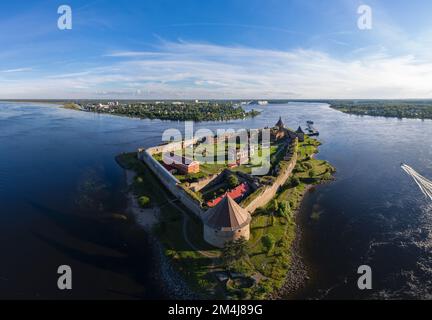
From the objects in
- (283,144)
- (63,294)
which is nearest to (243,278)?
(63,294)

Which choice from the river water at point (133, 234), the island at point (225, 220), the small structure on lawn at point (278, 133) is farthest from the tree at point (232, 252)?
the small structure on lawn at point (278, 133)

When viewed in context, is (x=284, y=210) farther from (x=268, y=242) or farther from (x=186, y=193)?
(x=186, y=193)

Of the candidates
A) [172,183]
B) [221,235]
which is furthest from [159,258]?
A: [172,183]

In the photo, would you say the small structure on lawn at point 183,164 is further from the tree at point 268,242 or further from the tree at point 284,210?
the tree at point 268,242

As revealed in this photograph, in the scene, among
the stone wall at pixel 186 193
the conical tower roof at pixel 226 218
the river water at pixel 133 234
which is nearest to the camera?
the river water at pixel 133 234

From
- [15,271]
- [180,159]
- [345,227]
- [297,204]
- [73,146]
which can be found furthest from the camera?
[73,146]

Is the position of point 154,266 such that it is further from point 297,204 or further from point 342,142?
point 342,142
